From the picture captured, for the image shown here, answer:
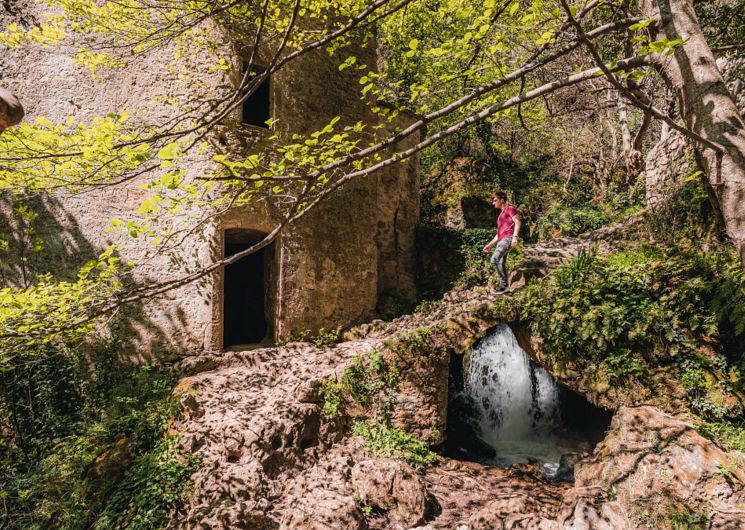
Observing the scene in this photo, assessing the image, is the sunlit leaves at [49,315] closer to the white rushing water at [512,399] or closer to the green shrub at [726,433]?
the green shrub at [726,433]

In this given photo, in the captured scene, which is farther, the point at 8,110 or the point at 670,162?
the point at 670,162

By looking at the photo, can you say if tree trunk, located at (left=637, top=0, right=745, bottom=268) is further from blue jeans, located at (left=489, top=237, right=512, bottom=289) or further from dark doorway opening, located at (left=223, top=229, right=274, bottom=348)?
dark doorway opening, located at (left=223, top=229, right=274, bottom=348)

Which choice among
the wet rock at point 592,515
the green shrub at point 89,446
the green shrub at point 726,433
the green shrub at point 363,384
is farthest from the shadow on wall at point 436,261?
the green shrub at point 89,446

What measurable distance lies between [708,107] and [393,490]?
5018 millimetres

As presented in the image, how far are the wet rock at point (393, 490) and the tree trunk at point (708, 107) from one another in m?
4.25

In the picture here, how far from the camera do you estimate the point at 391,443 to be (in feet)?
19.0

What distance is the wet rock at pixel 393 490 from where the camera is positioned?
4.58 m

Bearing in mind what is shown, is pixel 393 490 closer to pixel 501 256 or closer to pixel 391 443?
pixel 391 443

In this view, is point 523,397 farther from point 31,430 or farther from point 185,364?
point 31,430

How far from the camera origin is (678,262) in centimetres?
572

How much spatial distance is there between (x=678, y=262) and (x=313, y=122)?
7171mm

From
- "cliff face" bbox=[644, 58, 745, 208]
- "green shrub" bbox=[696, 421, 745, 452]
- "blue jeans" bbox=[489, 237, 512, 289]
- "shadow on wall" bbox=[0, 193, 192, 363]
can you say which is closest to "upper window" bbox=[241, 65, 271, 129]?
"shadow on wall" bbox=[0, 193, 192, 363]

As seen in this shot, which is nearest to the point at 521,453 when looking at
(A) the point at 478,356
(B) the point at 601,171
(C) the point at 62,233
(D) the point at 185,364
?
(A) the point at 478,356

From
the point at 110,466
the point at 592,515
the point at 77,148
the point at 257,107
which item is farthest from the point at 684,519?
the point at 257,107
